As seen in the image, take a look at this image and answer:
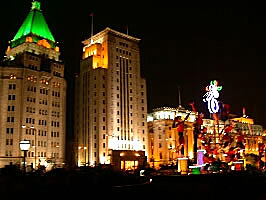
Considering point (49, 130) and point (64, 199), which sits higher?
point (49, 130)

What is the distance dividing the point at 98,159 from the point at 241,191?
7337cm

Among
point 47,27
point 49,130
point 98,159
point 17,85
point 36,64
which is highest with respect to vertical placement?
point 47,27

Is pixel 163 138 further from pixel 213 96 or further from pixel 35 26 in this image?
pixel 35 26

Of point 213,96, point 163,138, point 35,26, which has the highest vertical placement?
point 35,26

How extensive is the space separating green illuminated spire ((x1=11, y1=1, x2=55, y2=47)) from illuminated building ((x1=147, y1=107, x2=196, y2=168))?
52854 mm

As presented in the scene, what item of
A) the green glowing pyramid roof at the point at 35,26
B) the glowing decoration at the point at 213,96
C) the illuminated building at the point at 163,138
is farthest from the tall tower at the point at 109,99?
the glowing decoration at the point at 213,96

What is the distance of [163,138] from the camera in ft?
430

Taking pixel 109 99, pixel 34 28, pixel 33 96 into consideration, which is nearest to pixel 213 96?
pixel 109 99

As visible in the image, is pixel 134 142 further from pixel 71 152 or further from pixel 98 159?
pixel 71 152

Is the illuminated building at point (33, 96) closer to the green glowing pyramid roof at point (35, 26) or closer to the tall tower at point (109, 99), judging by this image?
the green glowing pyramid roof at point (35, 26)

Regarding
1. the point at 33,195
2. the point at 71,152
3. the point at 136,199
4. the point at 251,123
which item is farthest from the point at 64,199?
the point at 251,123

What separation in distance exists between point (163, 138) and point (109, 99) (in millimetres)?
32568

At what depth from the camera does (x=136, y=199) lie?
2236 centimetres

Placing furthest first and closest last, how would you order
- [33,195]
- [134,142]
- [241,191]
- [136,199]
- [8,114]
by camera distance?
[134,142] < [8,114] < [241,191] < [136,199] < [33,195]
